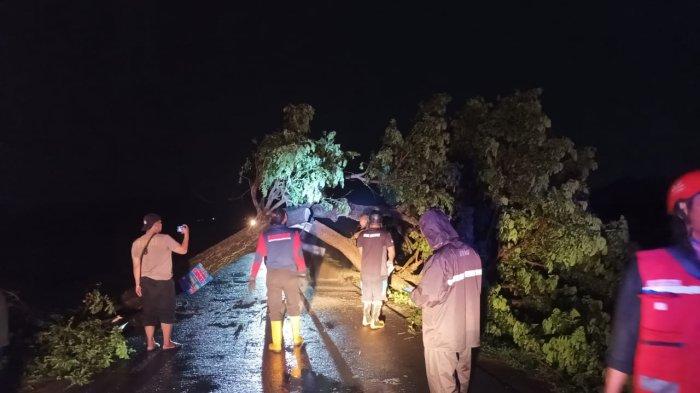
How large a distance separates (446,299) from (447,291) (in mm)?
76

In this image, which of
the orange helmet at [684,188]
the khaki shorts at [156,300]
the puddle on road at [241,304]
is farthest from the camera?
the puddle on road at [241,304]

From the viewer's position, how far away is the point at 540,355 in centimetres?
698

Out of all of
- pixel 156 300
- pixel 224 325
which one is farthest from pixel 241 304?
pixel 156 300

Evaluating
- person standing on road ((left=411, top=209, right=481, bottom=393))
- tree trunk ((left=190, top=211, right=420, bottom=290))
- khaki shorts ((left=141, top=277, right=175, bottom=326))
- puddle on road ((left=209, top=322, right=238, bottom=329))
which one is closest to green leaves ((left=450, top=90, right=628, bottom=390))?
tree trunk ((left=190, top=211, right=420, bottom=290))

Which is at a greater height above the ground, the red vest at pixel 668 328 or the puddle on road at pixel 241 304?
the red vest at pixel 668 328

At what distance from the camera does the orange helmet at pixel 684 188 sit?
2293 millimetres

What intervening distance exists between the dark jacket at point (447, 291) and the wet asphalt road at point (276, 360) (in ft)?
4.48

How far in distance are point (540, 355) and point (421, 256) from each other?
15.3 ft

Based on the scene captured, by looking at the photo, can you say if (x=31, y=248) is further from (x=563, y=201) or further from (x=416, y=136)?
(x=563, y=201)

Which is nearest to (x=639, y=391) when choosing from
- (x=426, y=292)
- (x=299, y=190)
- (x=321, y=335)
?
(x=426, y=292)

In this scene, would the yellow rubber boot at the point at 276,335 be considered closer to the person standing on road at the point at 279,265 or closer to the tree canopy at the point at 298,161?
the person standing on road at the point at 279,265

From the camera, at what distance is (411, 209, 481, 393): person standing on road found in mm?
4516

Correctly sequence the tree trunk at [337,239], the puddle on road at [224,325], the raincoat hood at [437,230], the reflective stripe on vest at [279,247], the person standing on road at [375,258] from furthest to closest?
1. the tree trunk at [337,239]
2. the puddle on road at [224,325]
3. the person standing on road at [375,258]
4. the reflective stripe on vest at [279,247]
5. the raincoat hood at [437,230]

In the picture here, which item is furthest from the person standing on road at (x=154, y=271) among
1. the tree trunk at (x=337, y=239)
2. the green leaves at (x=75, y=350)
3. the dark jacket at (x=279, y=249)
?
the tree trunk at (x=337, y=239)
